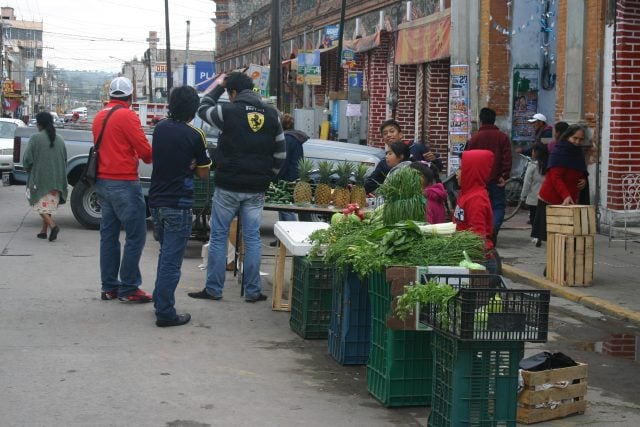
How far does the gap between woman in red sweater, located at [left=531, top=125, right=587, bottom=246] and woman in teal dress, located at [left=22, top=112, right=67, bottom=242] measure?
690 centimetres

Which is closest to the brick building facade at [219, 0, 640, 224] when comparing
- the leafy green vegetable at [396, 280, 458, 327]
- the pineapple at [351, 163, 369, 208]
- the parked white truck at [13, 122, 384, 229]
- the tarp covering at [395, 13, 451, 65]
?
the tarp covering at [395, 13, 451, 65]

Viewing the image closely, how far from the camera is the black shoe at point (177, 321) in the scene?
897cm

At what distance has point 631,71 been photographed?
51.4 ft

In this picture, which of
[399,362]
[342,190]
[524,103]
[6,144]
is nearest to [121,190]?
[342,190]

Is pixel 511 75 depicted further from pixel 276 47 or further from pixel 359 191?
pixel 359 191

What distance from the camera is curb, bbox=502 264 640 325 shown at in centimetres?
1025

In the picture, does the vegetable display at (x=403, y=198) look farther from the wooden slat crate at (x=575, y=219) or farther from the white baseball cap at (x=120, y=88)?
the wooden slat crate at (x=575, y=219)

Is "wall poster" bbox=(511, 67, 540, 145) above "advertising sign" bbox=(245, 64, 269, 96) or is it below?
below

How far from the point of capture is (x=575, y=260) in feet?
38.2

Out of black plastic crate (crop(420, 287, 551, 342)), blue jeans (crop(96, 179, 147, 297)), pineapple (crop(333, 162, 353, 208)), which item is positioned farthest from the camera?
pineapple (crop(333, 162, 353, 208))

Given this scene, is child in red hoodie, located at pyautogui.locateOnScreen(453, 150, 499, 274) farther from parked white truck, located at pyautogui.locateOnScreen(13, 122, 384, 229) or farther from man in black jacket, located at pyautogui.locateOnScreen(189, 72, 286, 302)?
parked white truck, located at pyautogui.locateOnScreen(13, 122, 384, 229)

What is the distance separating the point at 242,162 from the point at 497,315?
15.5 feet

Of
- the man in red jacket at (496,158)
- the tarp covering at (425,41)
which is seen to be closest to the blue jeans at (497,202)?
the man in red jacket at (496,158)

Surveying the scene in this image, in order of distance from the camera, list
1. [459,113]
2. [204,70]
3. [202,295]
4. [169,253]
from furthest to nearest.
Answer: [204,70], [459,113], [202,295], [169,253]
